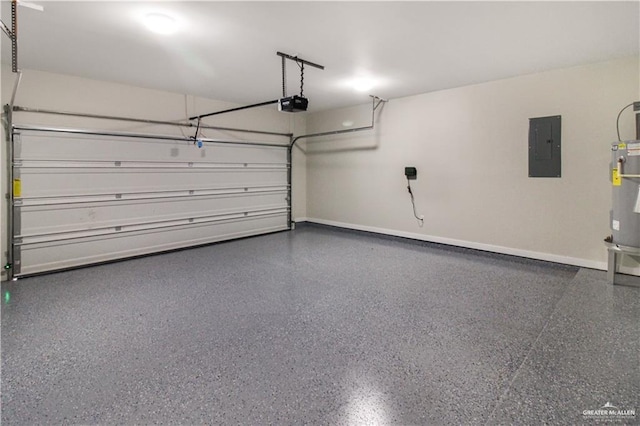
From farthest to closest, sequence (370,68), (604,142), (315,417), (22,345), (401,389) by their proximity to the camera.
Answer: (370,68) → (604,142) → (22,345) → (401,389) → (315,417)

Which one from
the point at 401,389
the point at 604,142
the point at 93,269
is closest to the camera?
the point at 401,389

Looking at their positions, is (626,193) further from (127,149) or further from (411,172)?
(127,149)

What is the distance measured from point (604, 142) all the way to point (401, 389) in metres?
3.61

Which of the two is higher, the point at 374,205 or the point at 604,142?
the point at 604,142

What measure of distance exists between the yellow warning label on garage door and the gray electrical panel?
6.03m

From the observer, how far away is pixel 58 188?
Result: 4000mm

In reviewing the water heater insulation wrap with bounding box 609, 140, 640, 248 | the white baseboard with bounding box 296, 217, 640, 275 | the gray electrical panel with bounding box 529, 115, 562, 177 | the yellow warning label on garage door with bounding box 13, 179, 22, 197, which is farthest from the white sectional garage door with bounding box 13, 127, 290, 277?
the water heater insulation wrap with bounding box 609, 140, 640, 248

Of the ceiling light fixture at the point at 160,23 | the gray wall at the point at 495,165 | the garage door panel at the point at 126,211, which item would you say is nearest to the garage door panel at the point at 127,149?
the garage door panel at the point at 126,211

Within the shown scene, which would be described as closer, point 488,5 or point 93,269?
point 488,5

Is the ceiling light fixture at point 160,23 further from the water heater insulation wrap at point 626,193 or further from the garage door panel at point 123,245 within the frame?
the water heater insulation wrap at point 626,193

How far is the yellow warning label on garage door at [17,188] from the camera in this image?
3678 millimetres

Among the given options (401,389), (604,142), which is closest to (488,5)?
(604,142)

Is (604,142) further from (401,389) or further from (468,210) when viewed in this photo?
(401,389)

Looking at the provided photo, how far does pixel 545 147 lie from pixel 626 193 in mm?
1069
